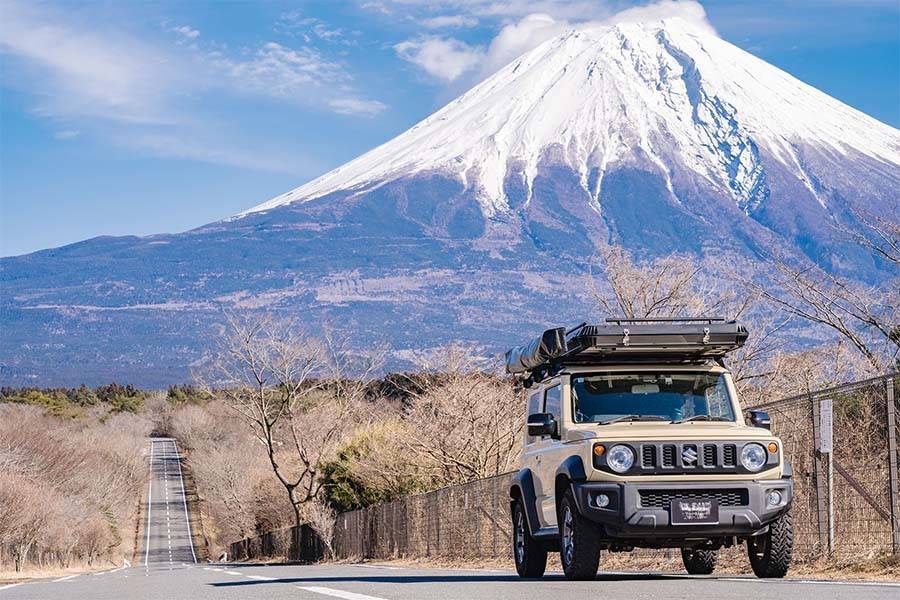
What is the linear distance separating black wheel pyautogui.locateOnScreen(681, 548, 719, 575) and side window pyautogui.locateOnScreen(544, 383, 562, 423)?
270 cm

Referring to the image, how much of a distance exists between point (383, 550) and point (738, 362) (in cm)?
1084

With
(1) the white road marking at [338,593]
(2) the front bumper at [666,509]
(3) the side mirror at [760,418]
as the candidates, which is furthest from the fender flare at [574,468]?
(1) the white road marking at [338,593]

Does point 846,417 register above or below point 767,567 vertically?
above

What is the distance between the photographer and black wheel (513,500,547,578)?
1565cm

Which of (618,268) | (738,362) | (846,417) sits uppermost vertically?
(618,268)

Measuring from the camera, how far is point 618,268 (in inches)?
1645

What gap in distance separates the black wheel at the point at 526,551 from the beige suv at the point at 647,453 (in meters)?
0.04

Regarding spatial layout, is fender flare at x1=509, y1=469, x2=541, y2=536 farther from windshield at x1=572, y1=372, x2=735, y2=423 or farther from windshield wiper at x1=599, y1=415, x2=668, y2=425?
windshield wiper at x1=599, y1=415, x2=668, y2=425

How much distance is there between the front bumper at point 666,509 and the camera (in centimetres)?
1303

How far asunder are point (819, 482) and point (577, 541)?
136 inches

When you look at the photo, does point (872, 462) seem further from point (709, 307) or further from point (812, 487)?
point (709, 307)

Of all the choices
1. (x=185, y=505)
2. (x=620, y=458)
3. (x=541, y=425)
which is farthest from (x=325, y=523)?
(x=185, y=505)

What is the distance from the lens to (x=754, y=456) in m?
13.4

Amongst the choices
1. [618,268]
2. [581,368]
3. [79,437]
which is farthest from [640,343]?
[79,437]
